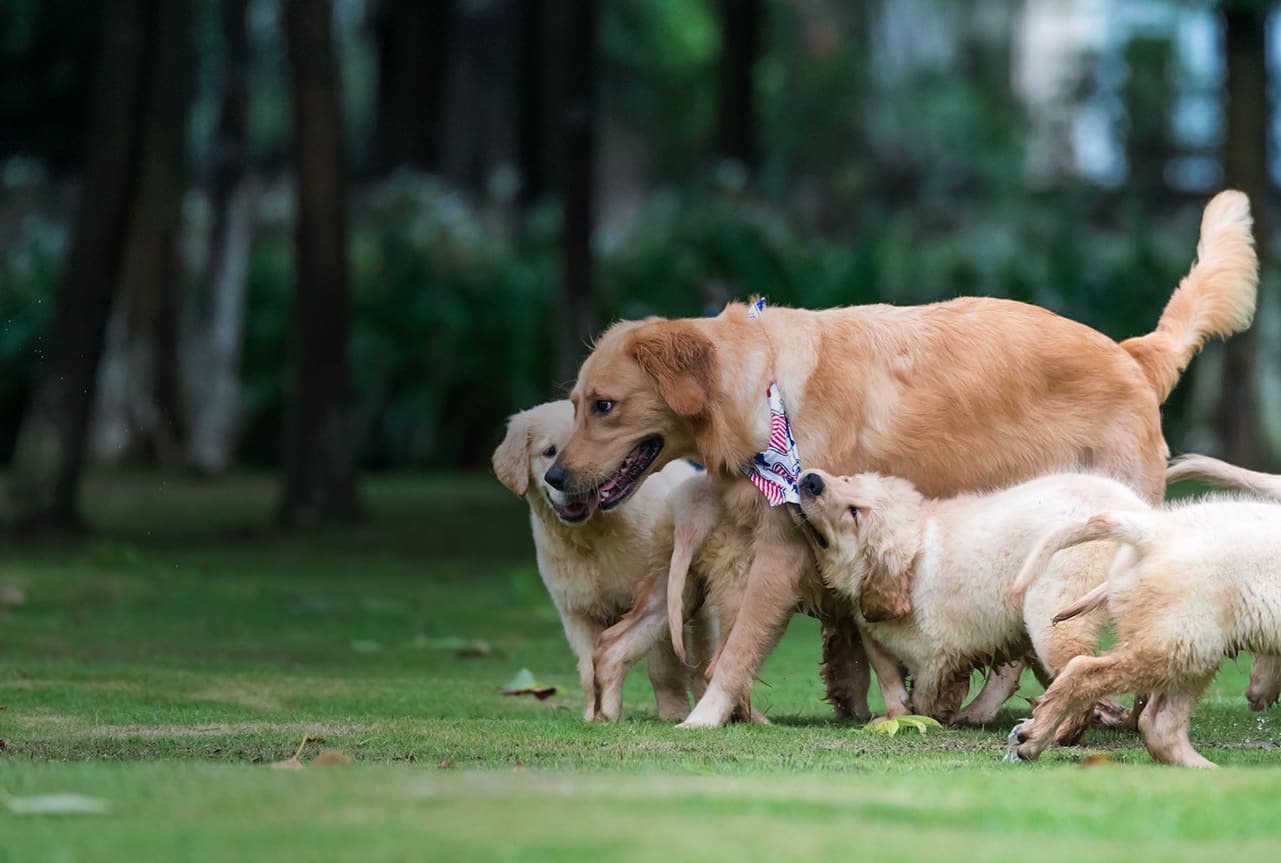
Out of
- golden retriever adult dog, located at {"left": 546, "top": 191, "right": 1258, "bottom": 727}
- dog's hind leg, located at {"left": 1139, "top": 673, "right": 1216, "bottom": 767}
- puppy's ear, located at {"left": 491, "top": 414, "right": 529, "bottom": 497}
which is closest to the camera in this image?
dog's hind leg, located at {"left": 1139, "top": 673, "right": 1216, "bottom": 767}

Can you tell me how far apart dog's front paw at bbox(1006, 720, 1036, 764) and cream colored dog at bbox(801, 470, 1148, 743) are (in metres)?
0.69

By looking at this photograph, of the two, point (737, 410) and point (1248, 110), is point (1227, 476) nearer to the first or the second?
point (737, 410)

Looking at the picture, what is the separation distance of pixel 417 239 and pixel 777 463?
17134mm

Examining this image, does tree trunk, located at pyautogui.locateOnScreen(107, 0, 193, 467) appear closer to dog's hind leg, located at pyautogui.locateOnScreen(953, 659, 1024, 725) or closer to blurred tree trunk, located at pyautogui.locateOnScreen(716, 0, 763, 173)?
blurred tree trunk, located at pyautogui.locateOnScreen(716, 0, 763, 173)

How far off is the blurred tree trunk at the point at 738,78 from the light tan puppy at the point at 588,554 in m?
18.9

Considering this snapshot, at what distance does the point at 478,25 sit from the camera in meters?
45.3

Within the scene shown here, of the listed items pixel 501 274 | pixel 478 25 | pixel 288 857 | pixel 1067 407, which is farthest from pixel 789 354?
pixel 478 25

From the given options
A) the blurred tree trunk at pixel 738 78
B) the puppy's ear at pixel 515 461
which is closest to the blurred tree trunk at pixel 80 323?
the puppy's ear at pixel 515 461

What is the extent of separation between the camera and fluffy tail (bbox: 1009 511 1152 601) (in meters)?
6.36

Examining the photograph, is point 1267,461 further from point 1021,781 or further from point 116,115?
point 1021,781

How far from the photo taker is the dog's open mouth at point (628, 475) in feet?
25.6

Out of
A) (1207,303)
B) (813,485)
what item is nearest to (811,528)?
(813,485)

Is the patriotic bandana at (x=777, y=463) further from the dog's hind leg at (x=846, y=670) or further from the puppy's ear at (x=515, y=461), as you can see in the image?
the puppy's ear at (x=515, y=461)

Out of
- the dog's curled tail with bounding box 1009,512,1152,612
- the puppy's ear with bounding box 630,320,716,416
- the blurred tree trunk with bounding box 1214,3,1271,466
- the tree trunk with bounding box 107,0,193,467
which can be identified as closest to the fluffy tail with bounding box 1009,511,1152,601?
the dog's curled tail with bounding box 1009,512,1152,612
